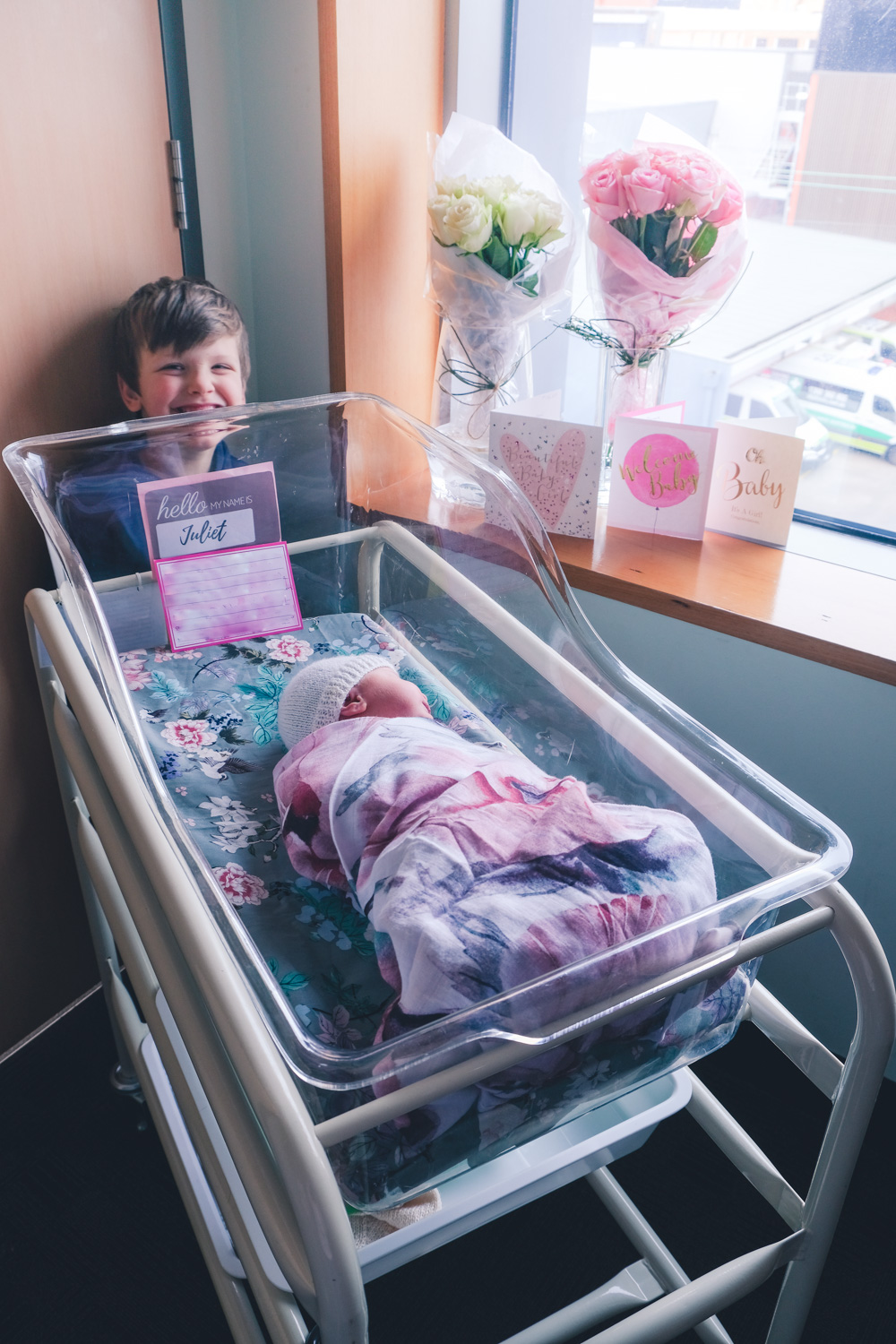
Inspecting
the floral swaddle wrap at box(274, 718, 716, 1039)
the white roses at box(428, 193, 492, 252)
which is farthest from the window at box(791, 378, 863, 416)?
the floral swaddle wrap at box(274, 718, 716, 1039)

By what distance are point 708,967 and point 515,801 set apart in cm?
19

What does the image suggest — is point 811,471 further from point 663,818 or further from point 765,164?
point 663,818

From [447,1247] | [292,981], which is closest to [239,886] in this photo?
[292,981]

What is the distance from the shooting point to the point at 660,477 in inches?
55.0

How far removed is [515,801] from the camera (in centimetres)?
76

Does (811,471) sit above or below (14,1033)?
above

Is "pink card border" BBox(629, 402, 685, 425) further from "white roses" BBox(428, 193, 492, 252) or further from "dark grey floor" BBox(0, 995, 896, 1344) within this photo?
Answer: "dark grey floor" BBox(0, 995, 896, 1344)

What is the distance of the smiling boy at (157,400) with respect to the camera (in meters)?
1.09

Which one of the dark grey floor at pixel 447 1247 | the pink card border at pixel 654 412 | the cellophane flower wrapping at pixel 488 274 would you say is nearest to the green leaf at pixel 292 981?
the dark grey floor at pixel 447 1247

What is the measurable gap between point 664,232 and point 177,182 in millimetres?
714

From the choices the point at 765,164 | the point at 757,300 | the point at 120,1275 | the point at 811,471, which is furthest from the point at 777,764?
the point at 120,1275

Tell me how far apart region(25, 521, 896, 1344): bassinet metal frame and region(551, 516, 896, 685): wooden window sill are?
0.32 m

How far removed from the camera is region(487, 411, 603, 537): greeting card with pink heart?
1.33 m

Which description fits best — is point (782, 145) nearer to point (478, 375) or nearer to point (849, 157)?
point (849, 157)
